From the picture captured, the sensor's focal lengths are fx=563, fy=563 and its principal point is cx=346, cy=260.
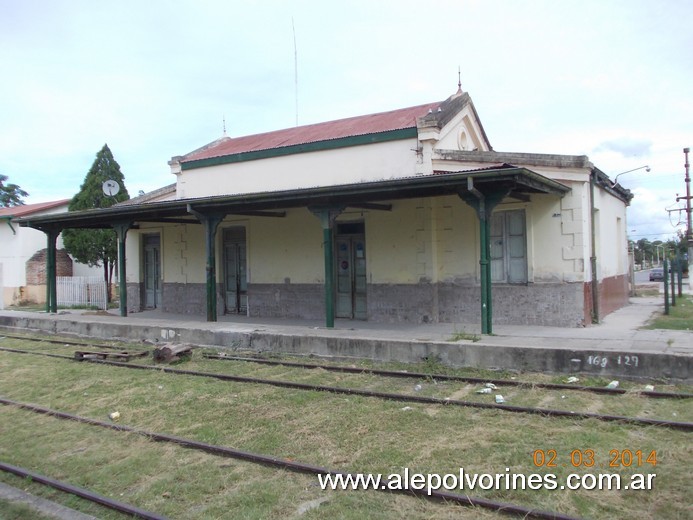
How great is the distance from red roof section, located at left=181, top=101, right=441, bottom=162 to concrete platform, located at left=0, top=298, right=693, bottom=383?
5259mm

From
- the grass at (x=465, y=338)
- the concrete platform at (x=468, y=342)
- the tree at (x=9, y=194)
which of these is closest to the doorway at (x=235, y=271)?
the concrete platform at (x=468, y=342)

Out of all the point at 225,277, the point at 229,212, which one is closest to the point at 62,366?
the point at 229,212

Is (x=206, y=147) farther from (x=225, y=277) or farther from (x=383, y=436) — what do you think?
(x=383, y=436)

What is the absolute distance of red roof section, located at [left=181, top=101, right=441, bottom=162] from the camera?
15414mm

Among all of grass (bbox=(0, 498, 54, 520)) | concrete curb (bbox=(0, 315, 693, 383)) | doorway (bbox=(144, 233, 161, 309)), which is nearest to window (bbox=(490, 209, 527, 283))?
concrete curb (bbox=(0, 315, 693, 383))

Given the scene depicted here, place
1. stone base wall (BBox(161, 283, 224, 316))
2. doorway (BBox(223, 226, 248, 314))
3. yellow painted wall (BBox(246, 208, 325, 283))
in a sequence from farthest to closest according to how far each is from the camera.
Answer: stone base wall (BBox(161, 283, 224, 316)) < doorway (BBox(223, 226, 248, 314)) < yellow painted wall (BBox(246, 208, 325, 283))

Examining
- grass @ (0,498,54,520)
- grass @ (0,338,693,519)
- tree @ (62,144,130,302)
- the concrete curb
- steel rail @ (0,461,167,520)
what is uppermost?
tree @ (62,144,130,302)

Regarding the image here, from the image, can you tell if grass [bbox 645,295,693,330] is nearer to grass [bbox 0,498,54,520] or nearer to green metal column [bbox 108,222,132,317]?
grass [bbox 0,498,54,520]

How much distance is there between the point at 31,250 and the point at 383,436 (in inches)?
889

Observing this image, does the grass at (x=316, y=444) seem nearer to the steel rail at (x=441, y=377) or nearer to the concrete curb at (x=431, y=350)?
the steel rail at (x=441, y=377)

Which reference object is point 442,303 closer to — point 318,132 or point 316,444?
point 318,132

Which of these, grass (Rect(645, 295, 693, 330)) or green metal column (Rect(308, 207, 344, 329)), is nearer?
grass (Rect(645, 295, 693, 330))

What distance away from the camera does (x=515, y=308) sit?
40.3ft

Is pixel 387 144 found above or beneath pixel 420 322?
above
